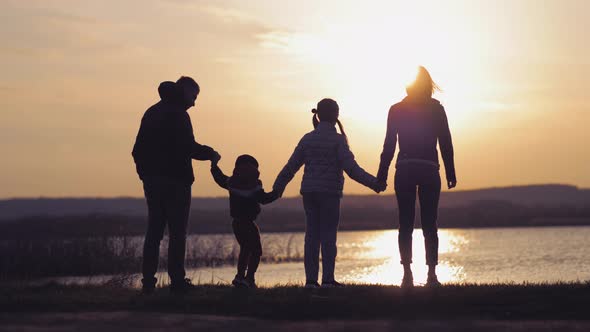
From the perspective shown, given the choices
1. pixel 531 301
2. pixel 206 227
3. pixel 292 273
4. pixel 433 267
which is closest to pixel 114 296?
pixel 433 267

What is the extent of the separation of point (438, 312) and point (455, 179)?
2.25m

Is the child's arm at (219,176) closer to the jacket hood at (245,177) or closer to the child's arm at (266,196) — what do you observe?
the jacket hood at (245,177)

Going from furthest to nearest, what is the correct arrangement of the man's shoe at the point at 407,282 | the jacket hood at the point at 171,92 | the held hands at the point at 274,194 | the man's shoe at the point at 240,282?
the man's shoe at the point at 240,282 < the held hands at the point at 274,194 < the man's shoe at the point at 407,282 < the jacket hood at the point at 171,92

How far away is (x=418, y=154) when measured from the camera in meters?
10.6

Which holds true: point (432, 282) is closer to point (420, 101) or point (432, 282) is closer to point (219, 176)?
point (420, 101)

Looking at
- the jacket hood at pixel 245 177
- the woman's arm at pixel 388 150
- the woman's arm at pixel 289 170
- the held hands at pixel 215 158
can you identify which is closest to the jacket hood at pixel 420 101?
the woman's arm at pixel 388 150

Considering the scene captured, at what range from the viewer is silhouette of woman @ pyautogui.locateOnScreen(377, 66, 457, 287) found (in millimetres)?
10648

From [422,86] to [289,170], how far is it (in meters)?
1.92

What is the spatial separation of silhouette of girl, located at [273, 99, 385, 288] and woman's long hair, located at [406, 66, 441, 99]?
99 cm

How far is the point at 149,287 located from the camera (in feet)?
35.1

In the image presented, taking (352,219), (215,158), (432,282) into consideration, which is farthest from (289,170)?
(352,219)

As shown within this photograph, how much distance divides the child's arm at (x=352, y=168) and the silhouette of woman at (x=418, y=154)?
8.4 inches

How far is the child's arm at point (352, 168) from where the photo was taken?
10.4 m

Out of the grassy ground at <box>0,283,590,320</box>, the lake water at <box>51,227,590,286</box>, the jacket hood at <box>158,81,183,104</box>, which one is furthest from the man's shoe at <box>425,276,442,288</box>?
the lake water at <box>51,227,590,286</box>
